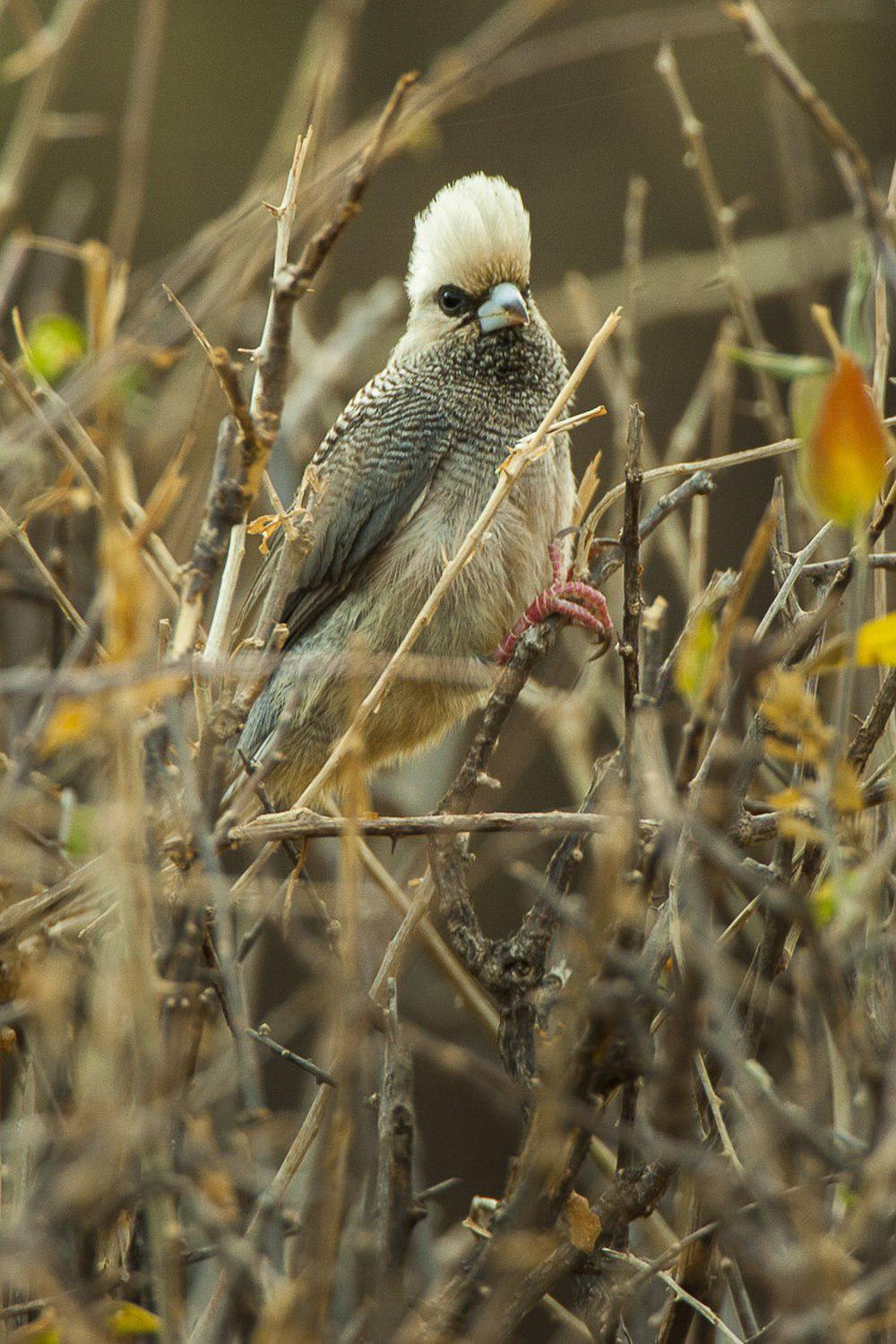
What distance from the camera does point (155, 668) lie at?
1.62 meters

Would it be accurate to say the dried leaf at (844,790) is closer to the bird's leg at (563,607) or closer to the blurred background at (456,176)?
the bird's leg at (563,607)

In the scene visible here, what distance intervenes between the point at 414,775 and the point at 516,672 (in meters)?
1.77

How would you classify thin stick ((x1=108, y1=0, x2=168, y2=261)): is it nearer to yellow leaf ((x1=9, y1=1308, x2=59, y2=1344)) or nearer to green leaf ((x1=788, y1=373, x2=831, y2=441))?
green leaf ((x1=788, y1=373, x2=831, y2=441))

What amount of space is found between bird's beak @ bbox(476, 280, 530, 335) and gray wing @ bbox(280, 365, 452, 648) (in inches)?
7.7

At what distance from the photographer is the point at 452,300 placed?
3688 mm

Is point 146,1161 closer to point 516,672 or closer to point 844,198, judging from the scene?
point 516,672

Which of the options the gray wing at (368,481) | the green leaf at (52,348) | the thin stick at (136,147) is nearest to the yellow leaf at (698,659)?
the thin stick at (136,147)

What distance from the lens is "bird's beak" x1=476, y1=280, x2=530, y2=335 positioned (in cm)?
352

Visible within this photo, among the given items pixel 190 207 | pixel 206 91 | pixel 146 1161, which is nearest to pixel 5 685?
pixel 146 1161

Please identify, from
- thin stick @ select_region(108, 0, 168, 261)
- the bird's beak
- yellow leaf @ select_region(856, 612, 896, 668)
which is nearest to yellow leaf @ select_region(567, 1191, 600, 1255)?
yellow leaf @ select_region(856, 612, 896, 668)

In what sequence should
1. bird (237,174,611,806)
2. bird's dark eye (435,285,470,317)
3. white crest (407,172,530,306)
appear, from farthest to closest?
bird's dark eye (435,285,470,317), white crest (407,172,530,306), bird (237,174,611,806)

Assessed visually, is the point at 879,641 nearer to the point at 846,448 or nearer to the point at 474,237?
the point at 846,448

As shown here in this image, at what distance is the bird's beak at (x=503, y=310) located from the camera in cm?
352

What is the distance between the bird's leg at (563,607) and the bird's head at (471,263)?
2.22 feet
